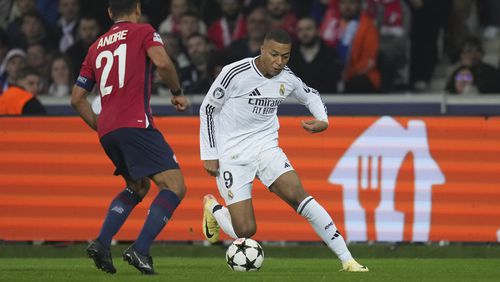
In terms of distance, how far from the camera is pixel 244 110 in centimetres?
1162

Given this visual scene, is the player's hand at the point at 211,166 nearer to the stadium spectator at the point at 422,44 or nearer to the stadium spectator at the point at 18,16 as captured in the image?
the stadium spectator at the point at 422,44

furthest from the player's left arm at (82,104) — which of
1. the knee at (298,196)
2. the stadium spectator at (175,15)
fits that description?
the stadium spectator at (175,15)

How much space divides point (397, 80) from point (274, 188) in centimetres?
716

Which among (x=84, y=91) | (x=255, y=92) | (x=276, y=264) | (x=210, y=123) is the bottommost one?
(x=276, y=264)

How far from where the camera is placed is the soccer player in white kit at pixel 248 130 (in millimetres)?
11461

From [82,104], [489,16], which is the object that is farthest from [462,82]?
[82,104]

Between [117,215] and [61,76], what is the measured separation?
751 centimetres

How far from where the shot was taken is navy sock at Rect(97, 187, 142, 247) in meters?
10.4

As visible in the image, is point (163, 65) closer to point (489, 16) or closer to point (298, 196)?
point (298, 196)

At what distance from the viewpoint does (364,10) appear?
724 inches

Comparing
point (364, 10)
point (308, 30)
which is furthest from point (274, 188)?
point (364, 10)

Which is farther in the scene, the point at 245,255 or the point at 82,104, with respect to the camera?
the point at 245,255

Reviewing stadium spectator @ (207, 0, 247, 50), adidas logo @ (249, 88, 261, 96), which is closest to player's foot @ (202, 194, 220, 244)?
adidas logo @ (249, 88, 261, 96)

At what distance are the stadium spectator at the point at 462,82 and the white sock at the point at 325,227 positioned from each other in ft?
20.1
